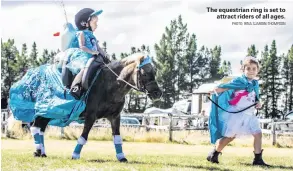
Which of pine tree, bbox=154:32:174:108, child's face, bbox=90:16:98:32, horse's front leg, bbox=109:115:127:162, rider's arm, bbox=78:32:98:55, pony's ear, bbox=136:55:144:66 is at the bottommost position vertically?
horse's front leg, bbox=109:115:127:162

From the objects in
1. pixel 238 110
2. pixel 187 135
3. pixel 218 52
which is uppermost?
pixel 218 52

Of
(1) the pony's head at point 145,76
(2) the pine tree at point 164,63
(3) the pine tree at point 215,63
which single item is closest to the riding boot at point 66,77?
(1) the pony's head at point 145,76

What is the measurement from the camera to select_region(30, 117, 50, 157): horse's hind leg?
9312 millimetres

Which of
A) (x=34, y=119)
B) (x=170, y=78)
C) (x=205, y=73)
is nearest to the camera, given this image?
(x=34, y=119)

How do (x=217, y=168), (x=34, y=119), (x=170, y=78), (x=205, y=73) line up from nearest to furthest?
(x=217, y=168) → (x=34, y=119) → (x=170, y=78) → (x=205, y=73)

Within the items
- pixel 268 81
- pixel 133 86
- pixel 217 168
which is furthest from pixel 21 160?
pixel 268 81

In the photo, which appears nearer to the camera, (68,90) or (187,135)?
(68,90)

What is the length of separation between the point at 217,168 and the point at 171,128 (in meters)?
11.3

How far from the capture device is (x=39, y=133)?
9.41 m

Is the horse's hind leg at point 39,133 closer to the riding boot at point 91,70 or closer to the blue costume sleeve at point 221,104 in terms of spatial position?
the riding boot at point 91,70

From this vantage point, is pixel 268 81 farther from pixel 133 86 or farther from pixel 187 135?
pixel 133 86

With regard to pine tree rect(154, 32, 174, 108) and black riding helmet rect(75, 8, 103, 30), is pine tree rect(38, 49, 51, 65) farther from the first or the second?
black riding helmet rect(75, 8, 103, 30)

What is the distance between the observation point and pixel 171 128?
1938 cm

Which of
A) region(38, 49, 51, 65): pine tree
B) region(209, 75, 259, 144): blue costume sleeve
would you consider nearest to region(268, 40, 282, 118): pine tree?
region(38, 49, 51, 65): pine tree
